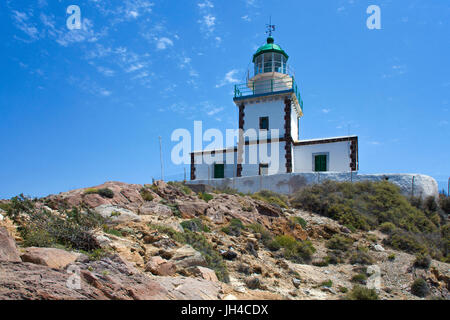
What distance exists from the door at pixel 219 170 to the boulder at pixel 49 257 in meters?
21.5

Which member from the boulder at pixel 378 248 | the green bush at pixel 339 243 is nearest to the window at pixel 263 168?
the green bush at pixel 339 243

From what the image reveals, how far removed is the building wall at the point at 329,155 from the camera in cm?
2369

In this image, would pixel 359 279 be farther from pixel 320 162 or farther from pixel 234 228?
pixel 320 162

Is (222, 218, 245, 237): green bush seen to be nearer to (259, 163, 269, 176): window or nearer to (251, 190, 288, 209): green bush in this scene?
(251, 190, 288, 209): green bush

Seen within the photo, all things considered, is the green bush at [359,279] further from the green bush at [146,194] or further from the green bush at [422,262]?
the green bush at [146,194]

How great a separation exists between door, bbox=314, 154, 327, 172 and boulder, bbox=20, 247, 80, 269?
839 inches

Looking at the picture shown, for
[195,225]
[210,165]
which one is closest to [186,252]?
[195,225]

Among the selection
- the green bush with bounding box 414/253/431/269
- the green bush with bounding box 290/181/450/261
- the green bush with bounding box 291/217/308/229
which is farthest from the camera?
the green bush with bounding box 291/217/308/229

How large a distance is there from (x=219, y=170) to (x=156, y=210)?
15.8 metres

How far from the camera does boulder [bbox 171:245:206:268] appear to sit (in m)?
6.82

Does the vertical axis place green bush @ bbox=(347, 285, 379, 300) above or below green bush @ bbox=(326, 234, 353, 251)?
below

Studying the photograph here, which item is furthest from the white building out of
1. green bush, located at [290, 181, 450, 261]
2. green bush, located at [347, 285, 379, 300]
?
green bush, located at [347, 285, 379, 300]
